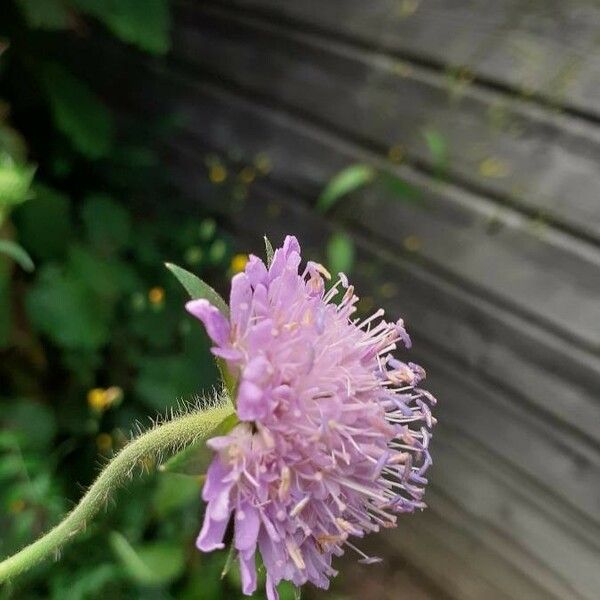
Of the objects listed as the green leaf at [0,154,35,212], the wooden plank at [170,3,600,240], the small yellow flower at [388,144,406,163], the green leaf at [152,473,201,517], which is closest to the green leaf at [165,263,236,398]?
the green leaf at [0,154,35,212]

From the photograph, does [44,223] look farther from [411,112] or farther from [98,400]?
[411,112]

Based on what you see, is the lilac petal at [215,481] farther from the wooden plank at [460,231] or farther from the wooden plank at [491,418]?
the wooden plank at [491,418]

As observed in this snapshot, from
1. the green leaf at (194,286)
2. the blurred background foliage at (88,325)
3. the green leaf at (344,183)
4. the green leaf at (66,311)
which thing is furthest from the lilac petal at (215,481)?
the green leaf at (344,183)

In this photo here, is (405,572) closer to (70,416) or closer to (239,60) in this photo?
(70,416)

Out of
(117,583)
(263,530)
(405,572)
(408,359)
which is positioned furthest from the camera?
(405,572)

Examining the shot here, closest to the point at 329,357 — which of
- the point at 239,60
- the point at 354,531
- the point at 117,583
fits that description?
the point at 354,531

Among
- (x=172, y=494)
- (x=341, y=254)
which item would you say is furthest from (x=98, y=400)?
(x=341, y=254)
